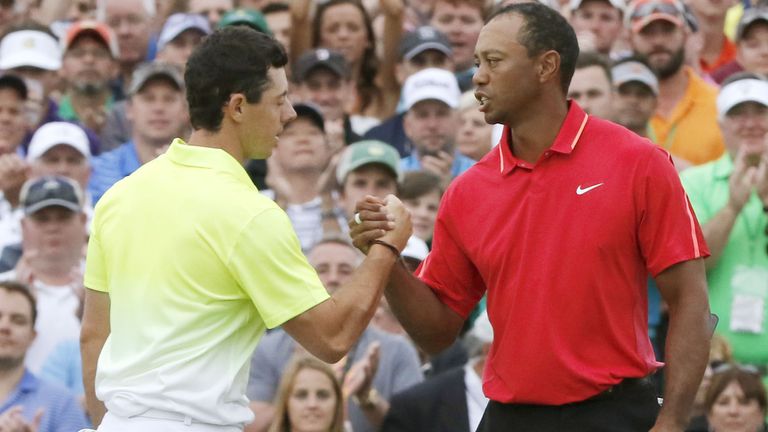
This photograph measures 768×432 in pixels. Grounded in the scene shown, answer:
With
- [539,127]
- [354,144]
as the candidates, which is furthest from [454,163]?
[539,127]

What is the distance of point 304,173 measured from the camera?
375 inches

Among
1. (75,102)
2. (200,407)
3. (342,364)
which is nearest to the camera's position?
(200,407)

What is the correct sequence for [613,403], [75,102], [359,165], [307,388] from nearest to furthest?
1. [613,403]
2. [307,388]
3. [359,165]
4. [75,102]

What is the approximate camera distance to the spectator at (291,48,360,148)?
10.3m

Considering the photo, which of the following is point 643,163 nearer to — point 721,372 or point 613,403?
point 613,403

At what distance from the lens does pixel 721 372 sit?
791 cm

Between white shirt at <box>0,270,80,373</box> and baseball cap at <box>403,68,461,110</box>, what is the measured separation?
8.12ft

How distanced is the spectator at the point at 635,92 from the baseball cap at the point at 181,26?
2.70 meters

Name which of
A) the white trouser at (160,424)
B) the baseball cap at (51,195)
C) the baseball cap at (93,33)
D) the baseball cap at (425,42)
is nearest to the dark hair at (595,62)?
the baseball cap at (425,42)

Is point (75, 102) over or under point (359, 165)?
over

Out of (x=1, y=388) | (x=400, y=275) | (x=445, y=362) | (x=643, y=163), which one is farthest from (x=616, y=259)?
(x=1, y=388)

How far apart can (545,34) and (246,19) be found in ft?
17.3

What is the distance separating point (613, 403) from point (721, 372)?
275 cm

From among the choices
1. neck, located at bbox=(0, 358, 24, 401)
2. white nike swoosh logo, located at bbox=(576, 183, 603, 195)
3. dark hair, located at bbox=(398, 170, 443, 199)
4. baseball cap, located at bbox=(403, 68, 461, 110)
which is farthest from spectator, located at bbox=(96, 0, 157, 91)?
white nike swoosh logo, located at bbox=(576, 183, 603, 195)
